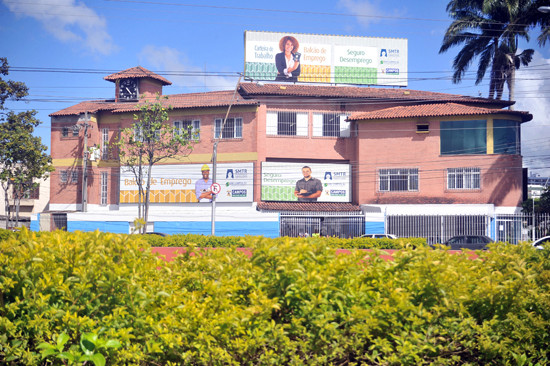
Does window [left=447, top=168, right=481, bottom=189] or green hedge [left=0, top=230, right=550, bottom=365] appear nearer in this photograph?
green hedge [left=0, top=230, right=550, bottom=365]

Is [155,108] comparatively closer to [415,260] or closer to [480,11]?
[480,11]

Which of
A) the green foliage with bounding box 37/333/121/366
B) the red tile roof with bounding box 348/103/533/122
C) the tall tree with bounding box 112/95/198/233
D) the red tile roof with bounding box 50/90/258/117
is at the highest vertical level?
the red tile roof with bounding box 50/90/258/117

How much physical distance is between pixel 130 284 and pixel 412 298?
6.57 feet

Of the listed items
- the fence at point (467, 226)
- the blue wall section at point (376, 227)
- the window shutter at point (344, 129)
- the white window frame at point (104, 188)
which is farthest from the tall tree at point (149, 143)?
the fence at point (467, 226)

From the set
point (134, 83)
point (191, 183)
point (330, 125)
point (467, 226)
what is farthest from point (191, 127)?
point (467, 226)

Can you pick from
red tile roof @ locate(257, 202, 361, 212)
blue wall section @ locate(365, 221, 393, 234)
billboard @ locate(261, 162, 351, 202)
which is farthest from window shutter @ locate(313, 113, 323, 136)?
blue wall section @ locate(365, 221, 393, 234)

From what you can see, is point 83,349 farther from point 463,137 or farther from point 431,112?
point 463,137

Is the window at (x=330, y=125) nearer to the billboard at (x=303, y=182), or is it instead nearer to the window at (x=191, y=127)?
the billboard at (x=303, y=182)

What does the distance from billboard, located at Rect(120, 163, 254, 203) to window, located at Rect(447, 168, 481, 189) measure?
14.3 meters

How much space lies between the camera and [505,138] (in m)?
33.6

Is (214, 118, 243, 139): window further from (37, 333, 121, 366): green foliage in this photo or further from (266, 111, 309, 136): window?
(37, 333, 121, 366): green foliage

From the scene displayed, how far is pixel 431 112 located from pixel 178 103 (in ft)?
65.5

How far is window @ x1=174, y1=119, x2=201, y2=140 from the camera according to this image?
36.8 m

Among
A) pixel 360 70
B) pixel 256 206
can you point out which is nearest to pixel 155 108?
pixel 256 206
